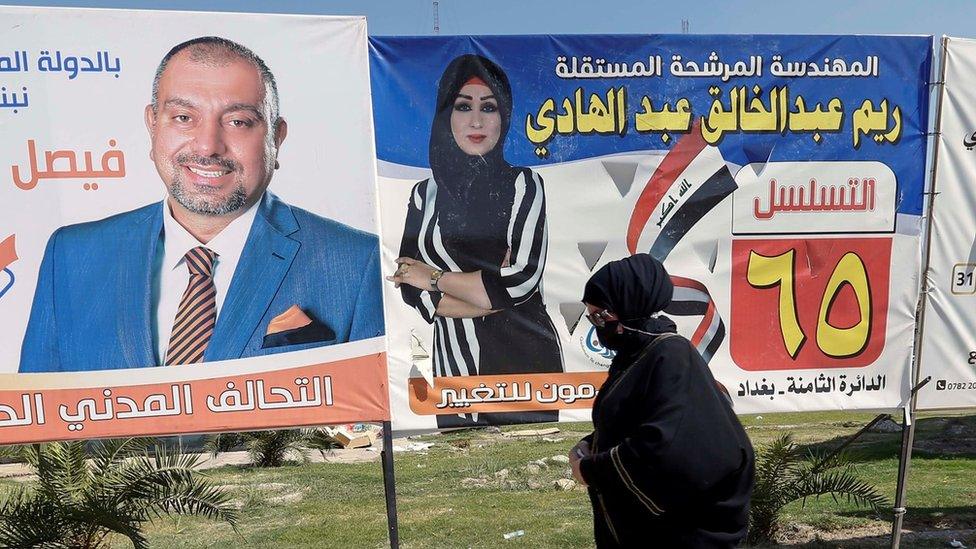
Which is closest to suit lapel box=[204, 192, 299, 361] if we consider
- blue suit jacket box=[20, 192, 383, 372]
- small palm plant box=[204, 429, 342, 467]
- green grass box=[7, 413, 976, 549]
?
blue suit jacket box=[20, 192, 383, 372]

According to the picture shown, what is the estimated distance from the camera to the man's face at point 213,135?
3232 mm

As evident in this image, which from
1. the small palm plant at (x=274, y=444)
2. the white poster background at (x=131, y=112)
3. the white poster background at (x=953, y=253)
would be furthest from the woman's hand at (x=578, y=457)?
the small palm plant at (x=274, y=444)

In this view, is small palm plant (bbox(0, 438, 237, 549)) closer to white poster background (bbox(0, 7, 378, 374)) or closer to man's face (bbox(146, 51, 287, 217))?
white poster background (bbox(0, 7, 378, 374))

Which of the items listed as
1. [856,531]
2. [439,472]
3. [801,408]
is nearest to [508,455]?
[439,472]

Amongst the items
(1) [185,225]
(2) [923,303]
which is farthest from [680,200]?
(1) [185,225]

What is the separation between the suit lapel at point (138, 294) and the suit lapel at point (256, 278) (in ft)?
0.91

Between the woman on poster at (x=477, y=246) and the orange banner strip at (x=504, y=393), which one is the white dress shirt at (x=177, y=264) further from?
the orange banner strip at (x=504, y=393)

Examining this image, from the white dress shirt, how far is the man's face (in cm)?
7

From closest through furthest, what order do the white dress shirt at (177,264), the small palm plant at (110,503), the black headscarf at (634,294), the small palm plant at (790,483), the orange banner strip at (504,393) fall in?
the black headscarf at (634,294) < the white dress shirt at (177,264) < the orange banner strip at (504,393) < the small palm plant at (110,503) < the small palm plant at (790,483)

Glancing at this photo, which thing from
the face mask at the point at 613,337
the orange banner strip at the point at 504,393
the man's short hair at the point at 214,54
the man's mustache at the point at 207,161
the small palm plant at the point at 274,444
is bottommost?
the small palm plant at the point at 274,444

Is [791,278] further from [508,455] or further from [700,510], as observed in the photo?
[508,455]

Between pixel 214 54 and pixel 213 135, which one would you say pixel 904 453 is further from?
pixel 214 54

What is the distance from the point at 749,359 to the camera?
150 inches

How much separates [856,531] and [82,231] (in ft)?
16.9
